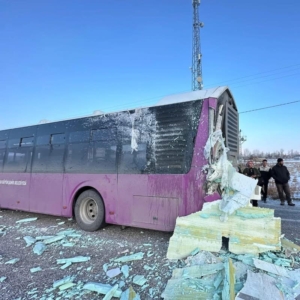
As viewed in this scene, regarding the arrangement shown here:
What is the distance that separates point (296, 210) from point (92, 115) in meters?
7.20

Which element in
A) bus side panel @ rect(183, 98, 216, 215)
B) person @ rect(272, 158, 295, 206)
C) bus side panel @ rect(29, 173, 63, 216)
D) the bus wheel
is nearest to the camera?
bus side panel @ rect(183, 98, 216, 215)

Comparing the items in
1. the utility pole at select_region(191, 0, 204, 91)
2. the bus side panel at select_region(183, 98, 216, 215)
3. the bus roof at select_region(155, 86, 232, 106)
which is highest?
the utility pole at select_region(191, 0, 204, 91)

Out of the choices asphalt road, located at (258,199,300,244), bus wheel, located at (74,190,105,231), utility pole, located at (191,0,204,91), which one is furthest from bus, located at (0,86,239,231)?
utility pole, located at (191,0,204,91)

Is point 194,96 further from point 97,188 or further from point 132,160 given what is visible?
point 97,188

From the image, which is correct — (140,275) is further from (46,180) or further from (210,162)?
(46,180)

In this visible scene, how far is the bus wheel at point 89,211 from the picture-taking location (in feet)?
18.5

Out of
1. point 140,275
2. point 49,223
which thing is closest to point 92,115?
point 49,223

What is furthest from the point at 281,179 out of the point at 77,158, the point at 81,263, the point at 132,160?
the point at 81,263

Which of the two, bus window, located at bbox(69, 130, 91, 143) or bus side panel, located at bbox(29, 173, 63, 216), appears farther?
bus side panel, located at bbox(29, 173, 63, 216)

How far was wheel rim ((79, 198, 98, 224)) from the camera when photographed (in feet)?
19.4

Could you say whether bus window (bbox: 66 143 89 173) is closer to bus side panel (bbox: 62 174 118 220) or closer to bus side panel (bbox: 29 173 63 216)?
bus side panel (bbox: 62 174 118 220)

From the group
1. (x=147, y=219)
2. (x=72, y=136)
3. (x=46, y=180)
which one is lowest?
(x=147, y=219)

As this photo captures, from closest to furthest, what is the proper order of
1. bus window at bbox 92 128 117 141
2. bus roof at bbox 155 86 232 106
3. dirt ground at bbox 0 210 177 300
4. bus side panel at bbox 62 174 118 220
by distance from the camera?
dirt ground at bbox 0 210 177 300 < bus roof at bbox 155 86 232 106 < bus side panel at bbox 62 174 118 220 < bus window at bbox 92 128 117 141

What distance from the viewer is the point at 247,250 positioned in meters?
3.78
